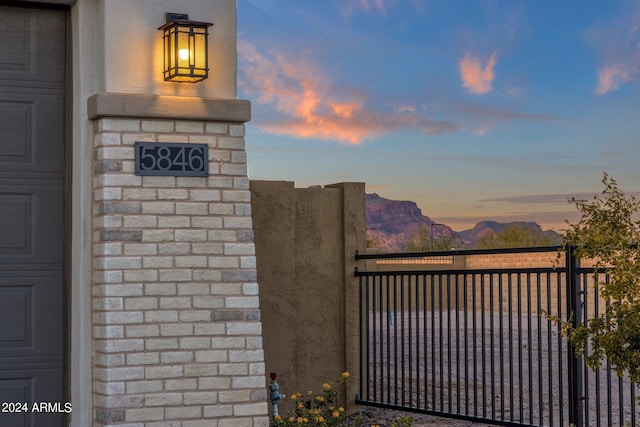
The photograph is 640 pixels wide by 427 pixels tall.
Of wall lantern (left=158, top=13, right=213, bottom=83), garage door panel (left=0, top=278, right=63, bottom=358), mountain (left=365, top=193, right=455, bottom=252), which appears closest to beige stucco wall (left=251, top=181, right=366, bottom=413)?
wall lantern (left=158, top=13, right=213, bottom=83)

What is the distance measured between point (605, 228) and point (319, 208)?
3890 mm

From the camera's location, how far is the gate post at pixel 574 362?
7.29 metres

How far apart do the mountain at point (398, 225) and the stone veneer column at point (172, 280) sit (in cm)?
2904

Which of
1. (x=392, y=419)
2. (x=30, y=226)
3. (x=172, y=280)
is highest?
(x=30, y=226)

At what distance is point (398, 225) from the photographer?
37.6 meters

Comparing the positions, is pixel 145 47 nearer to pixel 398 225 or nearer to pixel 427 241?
pixel 398 225

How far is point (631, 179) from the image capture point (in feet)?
56.7

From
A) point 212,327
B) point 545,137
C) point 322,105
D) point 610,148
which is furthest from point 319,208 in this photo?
point 545,137

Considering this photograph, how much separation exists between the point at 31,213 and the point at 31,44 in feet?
4.23

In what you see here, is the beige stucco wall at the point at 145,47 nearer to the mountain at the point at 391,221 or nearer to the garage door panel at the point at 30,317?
the garage door panel at the point at 30,317

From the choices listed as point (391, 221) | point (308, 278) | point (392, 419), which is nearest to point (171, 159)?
point (308, 278)

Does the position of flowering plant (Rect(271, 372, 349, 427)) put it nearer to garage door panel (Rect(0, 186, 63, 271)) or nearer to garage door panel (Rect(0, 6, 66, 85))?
garage door panel (Rect(0, 186, 63, 271))

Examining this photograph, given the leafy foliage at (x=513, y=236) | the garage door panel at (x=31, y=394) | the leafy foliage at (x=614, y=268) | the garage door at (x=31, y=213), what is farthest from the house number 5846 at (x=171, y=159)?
the leafy foliage at (x=513, y=236)

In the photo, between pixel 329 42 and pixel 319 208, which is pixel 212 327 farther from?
pixel 329 42
